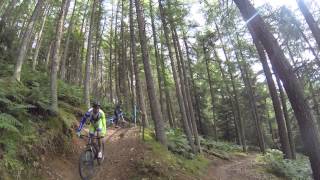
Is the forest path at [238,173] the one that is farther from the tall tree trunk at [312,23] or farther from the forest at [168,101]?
the tall tree trunk at [312,23]

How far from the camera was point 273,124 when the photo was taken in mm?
36406

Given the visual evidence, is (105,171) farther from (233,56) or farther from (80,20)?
(80,20)

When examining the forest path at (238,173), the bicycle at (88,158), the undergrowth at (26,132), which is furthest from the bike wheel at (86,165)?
the forest path at (238,173)

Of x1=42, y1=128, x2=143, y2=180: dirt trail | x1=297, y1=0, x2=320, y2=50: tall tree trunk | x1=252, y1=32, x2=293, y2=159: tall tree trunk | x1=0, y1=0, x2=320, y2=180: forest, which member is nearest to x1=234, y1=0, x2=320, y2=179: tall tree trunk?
x1=0, y1=0, x2=320, y2=180: forest

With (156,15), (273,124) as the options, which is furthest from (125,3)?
(273,124)

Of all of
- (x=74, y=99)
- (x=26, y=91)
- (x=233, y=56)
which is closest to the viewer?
(x=26, y=91)

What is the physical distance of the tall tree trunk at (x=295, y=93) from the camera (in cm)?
543

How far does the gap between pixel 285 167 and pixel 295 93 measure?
8815mm

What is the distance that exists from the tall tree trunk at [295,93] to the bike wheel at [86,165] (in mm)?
5407

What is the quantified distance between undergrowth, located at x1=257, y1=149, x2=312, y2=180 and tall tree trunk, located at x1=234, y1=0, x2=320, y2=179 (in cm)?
736

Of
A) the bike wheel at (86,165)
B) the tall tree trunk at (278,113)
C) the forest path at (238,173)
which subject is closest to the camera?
the bike wheel at (86,165)

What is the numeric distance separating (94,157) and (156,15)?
37.2ft

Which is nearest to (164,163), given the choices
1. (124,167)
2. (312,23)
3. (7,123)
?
(124,167)

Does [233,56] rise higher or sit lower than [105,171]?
higher
